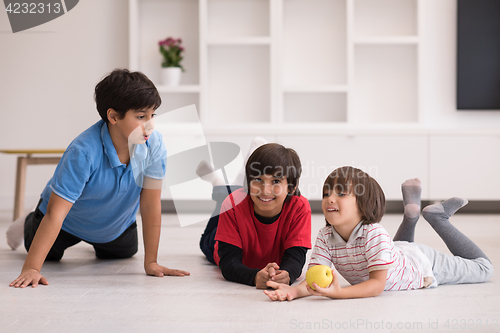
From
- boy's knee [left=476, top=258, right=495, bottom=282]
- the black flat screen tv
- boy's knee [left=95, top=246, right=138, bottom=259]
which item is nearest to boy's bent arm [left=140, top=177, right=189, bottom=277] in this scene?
boy's knee [left=95, top=246, right=138, bottom=259]

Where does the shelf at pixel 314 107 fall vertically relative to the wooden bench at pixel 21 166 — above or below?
above

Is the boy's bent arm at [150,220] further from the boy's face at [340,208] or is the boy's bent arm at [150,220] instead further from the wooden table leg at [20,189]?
the wooden table leg at [20,189]

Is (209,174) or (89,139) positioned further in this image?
(209,174)

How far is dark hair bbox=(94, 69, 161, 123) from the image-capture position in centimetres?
125

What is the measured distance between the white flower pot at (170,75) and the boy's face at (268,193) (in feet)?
7.00

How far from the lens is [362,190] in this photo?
1.14m

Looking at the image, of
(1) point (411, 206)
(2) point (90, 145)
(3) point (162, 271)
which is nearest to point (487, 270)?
(1) point (411, 206)

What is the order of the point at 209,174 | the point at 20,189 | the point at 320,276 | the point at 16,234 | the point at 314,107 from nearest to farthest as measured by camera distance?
the point at 320,276, the point at 16,234, the point at 209,174, the point at 20,189, the point at 314,107

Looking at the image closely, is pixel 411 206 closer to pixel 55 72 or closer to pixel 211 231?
pixel 211 231

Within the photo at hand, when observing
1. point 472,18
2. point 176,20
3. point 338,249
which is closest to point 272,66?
point 176,20

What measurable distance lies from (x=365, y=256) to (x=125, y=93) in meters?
0.75

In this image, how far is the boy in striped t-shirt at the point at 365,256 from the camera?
43.1 inches

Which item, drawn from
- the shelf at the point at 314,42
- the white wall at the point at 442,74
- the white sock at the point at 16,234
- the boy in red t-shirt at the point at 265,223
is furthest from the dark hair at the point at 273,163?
the white wall at the point at 442,74

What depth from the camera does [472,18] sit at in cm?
324
